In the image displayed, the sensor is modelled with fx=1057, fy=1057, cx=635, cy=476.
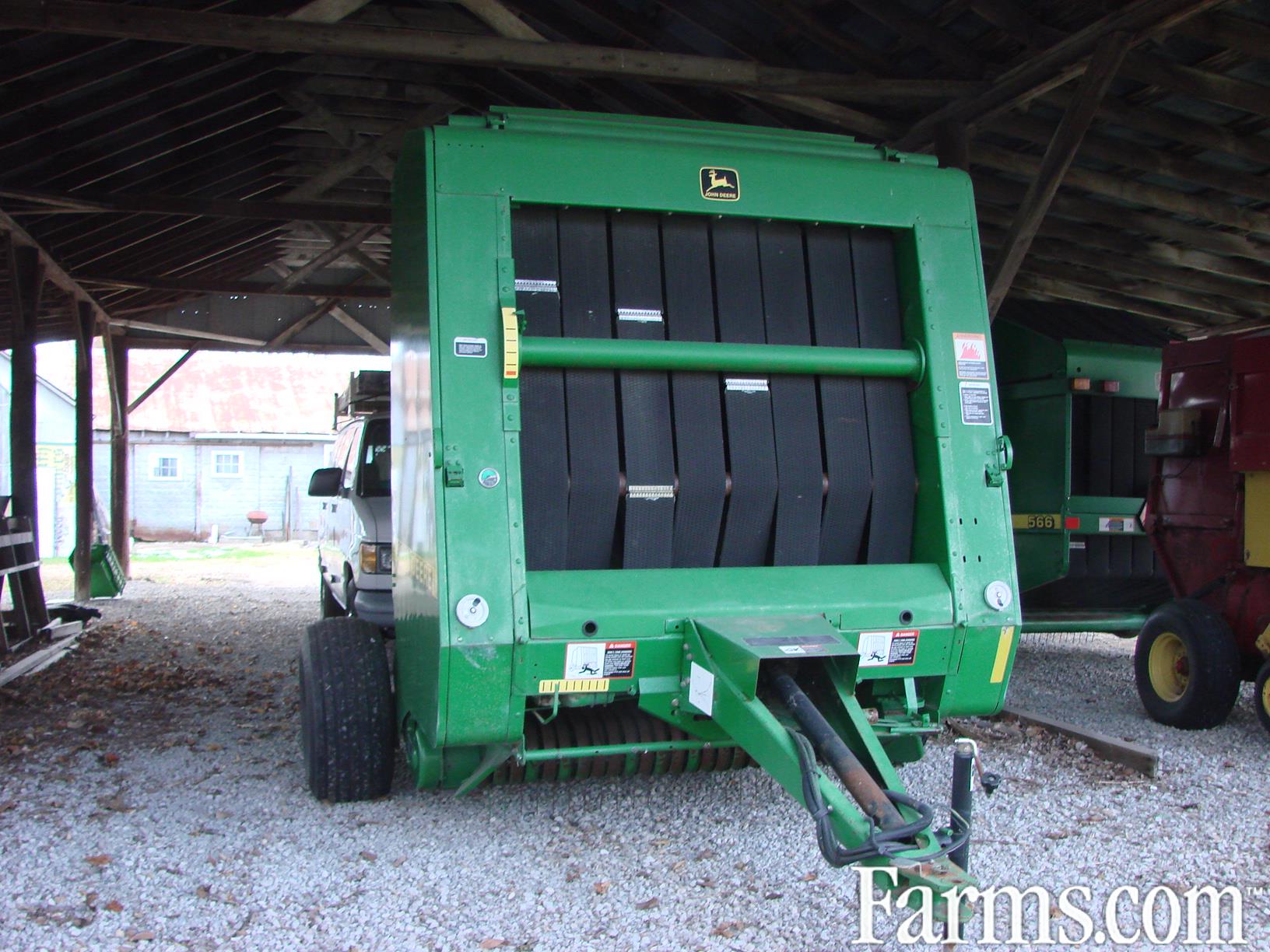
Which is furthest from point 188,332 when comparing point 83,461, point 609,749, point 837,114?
point 609,749

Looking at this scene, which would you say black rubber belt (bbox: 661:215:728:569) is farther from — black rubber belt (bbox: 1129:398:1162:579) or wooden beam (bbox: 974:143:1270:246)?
black rubber belt (bbox: 1129:398:1162:579)

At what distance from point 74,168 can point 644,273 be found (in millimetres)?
8014

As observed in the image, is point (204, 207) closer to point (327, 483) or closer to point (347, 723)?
point (327, 483)

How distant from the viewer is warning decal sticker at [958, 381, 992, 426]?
429 cm

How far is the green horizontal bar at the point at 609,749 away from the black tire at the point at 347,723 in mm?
952

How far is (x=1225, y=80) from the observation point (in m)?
7.20

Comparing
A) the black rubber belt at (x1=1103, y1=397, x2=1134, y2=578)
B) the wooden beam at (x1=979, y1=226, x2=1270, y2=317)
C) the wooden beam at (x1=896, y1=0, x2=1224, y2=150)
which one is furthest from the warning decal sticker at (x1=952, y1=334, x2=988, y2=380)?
the wooden beam at (x1=979, y1=226, x2=1270, y2=317)

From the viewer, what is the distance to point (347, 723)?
15.1 feet

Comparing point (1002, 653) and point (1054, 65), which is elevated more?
point (1054, 65)

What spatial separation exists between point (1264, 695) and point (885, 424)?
321cm

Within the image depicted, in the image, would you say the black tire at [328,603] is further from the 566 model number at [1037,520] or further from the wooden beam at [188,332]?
the wooden beam at [188,332]

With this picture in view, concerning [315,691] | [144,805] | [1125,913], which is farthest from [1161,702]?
[144,805]

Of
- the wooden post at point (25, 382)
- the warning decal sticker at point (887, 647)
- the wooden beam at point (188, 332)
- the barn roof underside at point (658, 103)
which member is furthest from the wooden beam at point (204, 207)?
the warning decal sticker at point (887, 647)

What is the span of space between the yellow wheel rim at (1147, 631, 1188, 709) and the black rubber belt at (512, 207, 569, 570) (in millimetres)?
4558
